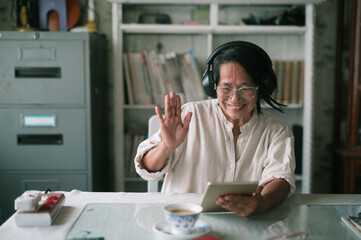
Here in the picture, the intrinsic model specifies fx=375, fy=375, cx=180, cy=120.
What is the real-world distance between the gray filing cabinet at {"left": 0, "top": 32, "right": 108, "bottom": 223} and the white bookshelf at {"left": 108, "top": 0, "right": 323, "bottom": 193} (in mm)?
213

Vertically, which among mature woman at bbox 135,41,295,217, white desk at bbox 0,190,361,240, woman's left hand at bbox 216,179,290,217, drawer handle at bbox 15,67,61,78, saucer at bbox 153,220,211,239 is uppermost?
drawer handle at bbox 15,67,61,78

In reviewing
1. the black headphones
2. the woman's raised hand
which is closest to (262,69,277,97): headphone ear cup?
the black headphones

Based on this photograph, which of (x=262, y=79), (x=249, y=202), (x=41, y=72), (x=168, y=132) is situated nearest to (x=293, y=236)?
(x=249, y=202)

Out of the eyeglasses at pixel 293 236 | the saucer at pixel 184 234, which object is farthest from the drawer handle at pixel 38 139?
the eyeglasses at pixel 293 236

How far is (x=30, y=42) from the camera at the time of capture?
7.23 ft

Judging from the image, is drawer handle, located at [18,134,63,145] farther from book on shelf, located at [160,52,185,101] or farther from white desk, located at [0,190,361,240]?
white desk, located at [0,190,361,240]

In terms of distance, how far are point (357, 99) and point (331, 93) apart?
400mm

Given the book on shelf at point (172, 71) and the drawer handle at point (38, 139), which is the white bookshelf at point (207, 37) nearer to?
the book on shelf at point (172, 71)

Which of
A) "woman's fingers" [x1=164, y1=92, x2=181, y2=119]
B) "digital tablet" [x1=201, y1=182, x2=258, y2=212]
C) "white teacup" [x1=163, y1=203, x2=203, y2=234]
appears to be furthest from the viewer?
"woman's fingers" [x1=164, y1=92, x2=181, y2=119]

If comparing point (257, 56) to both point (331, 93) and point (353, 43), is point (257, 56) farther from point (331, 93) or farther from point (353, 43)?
point (331, 93)

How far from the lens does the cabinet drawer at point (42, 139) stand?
224 cm

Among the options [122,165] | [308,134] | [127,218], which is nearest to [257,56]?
[127,218]

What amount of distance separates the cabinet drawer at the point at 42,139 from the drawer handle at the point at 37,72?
0.20 metres

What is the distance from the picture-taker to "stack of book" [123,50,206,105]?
2512mm
